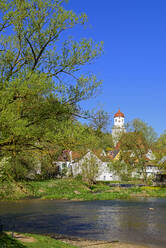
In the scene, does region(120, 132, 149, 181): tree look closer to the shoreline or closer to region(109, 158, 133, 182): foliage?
region(109, 158, 133, 182): foliage

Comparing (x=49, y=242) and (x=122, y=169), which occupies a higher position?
(x=122, y=169)

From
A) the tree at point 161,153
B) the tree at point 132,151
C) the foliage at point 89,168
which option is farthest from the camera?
the foliage at point 89,168

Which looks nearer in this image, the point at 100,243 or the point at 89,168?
the point at 100,243

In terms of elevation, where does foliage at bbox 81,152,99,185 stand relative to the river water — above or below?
above

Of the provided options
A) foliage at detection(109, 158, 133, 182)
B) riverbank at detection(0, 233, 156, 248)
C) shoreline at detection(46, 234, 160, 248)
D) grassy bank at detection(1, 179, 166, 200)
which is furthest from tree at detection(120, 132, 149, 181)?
riverbank at detection(0, 233, 156, 248)

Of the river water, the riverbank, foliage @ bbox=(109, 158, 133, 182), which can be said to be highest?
foliage @ bbox=(109, 158, 133, 182)

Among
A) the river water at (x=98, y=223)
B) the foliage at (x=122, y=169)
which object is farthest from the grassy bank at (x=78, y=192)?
the river water at (x=98, y=223)

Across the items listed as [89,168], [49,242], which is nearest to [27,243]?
[49,242]

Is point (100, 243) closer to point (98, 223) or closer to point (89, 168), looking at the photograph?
point (98, 223)

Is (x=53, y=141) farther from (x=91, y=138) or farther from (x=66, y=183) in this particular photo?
(x=66, y=183)

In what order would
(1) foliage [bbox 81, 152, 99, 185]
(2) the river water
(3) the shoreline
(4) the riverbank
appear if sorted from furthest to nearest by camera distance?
(1) foliage [bbox 81, 152, 99, 185], (2) the river water, (3) the shoreline, (4) the riverbank

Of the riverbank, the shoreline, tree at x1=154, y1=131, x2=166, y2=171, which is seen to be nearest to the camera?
the riverbank

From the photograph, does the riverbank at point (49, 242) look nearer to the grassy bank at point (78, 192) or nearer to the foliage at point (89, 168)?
A: the grassy bank at point (78, 192)

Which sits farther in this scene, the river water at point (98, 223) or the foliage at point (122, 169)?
the foliage at point (122, 169)
